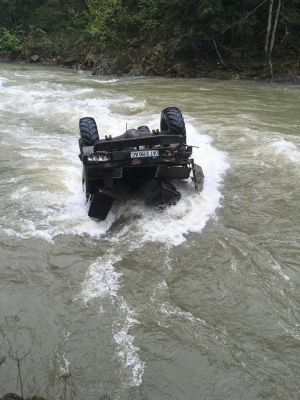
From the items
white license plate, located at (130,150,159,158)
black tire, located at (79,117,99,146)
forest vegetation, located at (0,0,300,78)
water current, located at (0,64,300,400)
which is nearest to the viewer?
water current, located at (0,64,300,400)

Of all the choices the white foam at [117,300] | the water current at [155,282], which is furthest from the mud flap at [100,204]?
the white foam at [117,300]

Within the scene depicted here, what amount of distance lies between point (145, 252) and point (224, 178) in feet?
10.6

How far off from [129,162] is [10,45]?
3306 centimetres

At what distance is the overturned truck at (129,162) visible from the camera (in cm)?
600

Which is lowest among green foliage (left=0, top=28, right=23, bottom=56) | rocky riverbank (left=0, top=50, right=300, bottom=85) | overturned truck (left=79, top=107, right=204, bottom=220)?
green foliage (left=0, top=28, right=23, bottom=56)

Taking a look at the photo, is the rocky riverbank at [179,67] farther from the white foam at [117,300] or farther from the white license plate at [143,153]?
the white foam at [117,300]

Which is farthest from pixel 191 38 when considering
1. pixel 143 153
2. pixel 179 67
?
pixel 143 153

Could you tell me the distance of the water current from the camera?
392cm

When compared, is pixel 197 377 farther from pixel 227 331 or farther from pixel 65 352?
pixel 65 352

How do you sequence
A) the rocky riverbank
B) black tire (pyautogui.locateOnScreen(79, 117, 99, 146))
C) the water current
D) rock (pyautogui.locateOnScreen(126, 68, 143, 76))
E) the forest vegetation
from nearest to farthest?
the water current
black tire (pyautogui.locateOnScreen(79, 117, 99, 146))
the rocky riverbank
the forest vegetation
rock (pyautogui.locateOnScreen(126, 68, 143, 76))

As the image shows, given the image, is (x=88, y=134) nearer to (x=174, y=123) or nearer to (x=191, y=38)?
(x=174, y=123)

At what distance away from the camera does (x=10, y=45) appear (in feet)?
112

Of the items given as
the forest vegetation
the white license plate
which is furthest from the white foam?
the forest vegetation

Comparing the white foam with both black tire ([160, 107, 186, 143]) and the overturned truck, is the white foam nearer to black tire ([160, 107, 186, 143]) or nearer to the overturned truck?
the overturned truck
